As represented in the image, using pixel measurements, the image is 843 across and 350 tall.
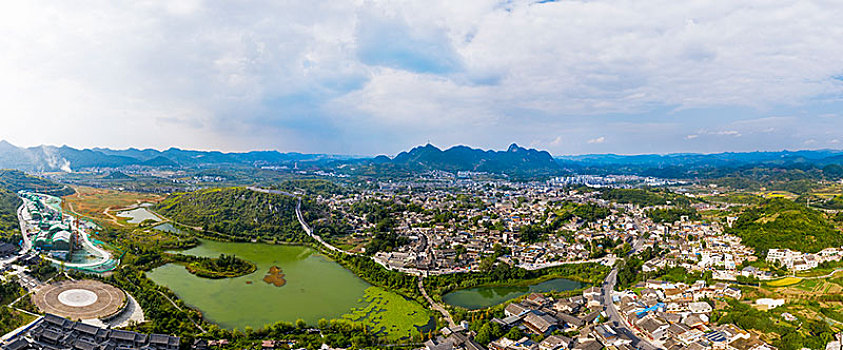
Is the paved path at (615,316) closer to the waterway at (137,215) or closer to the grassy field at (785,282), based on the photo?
the grassy field at (785,282)

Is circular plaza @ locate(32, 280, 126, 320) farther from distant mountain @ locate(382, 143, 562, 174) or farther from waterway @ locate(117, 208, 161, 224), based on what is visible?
distant mountain @ locate(382, 143, 562, 174)

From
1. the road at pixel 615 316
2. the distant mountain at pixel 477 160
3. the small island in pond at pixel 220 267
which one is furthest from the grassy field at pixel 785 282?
the distant mountain at pixel 477 160

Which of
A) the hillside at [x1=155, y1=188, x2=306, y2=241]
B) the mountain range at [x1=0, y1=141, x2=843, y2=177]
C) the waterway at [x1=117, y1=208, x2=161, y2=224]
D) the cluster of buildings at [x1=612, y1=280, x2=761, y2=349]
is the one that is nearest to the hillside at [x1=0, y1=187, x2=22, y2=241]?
the waterway at [x1=117, y1=208, x2=161, y2=224]

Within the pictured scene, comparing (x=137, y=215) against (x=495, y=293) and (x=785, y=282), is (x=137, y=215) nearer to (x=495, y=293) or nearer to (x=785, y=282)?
(x=495, y=293)

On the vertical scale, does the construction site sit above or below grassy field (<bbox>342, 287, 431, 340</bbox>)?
above

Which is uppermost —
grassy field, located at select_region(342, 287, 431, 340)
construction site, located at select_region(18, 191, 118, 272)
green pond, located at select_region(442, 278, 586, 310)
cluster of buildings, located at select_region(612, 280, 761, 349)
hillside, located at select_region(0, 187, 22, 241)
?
hillside, located at select_region(0, 187, 22, 241)

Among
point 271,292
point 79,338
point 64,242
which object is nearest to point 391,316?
point 271,292

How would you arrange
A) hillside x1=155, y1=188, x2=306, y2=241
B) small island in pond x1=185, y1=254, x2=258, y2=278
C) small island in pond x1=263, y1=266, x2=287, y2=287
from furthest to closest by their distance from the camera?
hillside x1=155, y1=188, x2=306, y2=241 < small island in pond x1=185, y1=254, x2=258, y2=278 < small island in pond x1=263, y1=266, x2=287, y2=287

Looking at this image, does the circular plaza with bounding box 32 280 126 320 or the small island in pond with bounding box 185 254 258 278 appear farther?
the small island in pond with bounding box 185 254 258 278

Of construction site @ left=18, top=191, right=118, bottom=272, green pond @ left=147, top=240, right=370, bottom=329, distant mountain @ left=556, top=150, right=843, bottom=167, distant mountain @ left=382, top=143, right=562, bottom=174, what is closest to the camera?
green pond @ left=147, top=240, right=370, bottom=329
